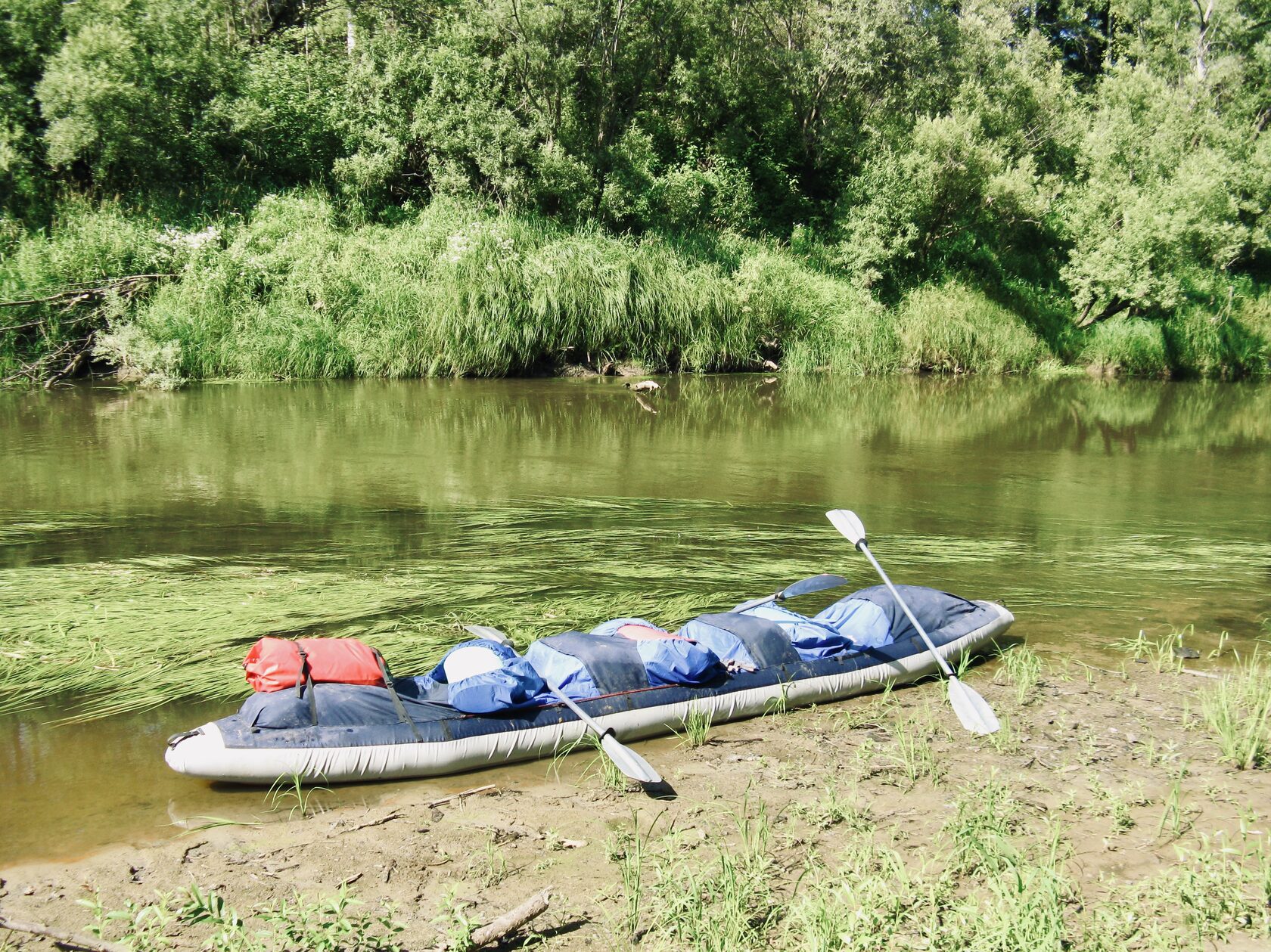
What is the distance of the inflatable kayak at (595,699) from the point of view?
4.09 m

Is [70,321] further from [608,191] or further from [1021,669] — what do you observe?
[1021,669]

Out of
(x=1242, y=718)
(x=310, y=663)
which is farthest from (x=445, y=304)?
(x=1242, y=718)

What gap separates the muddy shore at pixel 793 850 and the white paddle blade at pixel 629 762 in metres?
0.13

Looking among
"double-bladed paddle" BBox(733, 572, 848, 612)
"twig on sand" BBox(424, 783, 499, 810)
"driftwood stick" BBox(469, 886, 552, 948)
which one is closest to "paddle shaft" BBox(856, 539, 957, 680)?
"double-bladed paddle" BBox(733, 572, 848, 612)

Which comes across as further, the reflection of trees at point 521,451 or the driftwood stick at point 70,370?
the driftwood stick at point 70,370

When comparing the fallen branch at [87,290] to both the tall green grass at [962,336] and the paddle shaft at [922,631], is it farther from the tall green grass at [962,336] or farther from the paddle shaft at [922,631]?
the paddle shaft at [922,631]

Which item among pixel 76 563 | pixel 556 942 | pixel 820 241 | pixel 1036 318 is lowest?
pixel 556 942

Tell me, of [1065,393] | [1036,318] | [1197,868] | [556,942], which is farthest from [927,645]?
[1036,318]

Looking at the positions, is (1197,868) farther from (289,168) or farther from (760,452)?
(289,168)

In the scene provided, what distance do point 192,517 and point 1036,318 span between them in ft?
62.2

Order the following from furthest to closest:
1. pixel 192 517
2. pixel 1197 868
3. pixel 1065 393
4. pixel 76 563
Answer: pixel 1065 393 < pixel 192 517 < pixel 76 563 < pixel 1197 868

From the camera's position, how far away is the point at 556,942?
3184 millimetres

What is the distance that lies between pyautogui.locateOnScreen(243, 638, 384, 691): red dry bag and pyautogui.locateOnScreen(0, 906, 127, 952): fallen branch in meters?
1.32

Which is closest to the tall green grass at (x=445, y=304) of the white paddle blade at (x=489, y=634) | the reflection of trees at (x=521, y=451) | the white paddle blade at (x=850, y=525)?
the reflection of trees at (x=521, y=451)
